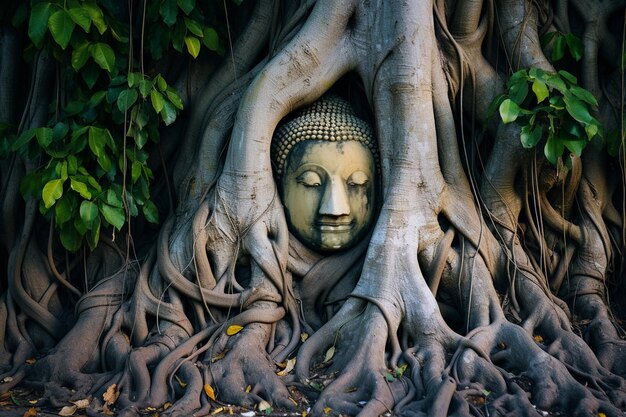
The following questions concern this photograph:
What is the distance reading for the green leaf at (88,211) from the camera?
5.05m

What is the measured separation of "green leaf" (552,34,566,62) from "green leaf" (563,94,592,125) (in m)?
0.62

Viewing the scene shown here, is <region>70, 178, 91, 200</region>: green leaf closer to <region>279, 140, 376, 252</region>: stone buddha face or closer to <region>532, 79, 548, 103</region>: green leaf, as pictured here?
<region>279, 140, 376, 252</region>: stone buddha face

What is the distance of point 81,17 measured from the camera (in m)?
4.91

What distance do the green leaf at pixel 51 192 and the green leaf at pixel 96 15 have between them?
87cm

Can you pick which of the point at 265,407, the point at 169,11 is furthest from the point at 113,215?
the point at 265,407

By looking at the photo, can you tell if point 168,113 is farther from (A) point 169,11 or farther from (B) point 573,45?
(B) point 573,45

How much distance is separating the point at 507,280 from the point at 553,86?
46.7 inches

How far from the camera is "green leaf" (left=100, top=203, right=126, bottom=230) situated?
202 inches

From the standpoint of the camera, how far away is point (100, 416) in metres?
4.47

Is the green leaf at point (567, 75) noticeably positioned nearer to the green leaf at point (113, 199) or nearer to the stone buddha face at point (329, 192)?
the stone buddha face at point (329, 192)

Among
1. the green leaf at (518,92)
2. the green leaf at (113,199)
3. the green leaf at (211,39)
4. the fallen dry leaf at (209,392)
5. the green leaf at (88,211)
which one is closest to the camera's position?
the fallen dry leaf at (209,392)

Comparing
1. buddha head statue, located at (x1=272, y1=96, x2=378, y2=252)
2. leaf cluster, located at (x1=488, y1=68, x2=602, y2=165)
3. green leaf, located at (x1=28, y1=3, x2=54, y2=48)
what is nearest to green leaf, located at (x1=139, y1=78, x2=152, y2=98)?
green leaf, located at (x1=28, y1=3, x2=54, y2=48)

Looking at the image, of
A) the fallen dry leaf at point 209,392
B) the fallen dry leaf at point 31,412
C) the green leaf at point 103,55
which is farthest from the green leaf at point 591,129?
the fallen dry leaf at point 31,412

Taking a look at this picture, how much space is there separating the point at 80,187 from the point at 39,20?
914 millimetres
